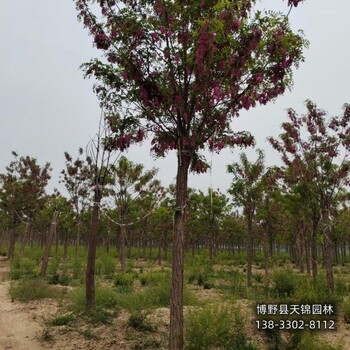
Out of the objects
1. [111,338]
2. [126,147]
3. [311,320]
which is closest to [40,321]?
[111,338]

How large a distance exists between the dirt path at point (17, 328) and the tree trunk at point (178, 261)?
8.79 feet

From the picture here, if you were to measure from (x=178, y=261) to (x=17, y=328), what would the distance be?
412cm

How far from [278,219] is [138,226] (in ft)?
38.4

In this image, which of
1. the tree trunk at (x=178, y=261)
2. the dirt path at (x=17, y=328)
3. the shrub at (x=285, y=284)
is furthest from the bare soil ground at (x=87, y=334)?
the shrub at (x=285, y=284)

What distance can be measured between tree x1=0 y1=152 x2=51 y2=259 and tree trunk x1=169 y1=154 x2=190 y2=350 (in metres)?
16.8

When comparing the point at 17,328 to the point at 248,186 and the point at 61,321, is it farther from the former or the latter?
the point at 248,186

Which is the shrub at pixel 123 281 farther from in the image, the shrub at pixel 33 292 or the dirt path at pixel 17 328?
the dirt path at pixel 17 328

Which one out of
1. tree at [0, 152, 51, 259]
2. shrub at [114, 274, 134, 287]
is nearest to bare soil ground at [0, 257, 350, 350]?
shrub at [114, 274, 134, 287]

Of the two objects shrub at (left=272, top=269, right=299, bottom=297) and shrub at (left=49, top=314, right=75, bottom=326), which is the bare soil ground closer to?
shrub at (left=49, top=314, right=75, bottom=326)

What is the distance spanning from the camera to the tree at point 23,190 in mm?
19734

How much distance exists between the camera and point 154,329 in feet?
21.2

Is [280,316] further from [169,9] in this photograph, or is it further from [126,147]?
[169,9]

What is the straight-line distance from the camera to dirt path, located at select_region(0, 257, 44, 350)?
5.91m

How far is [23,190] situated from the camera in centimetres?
1972
